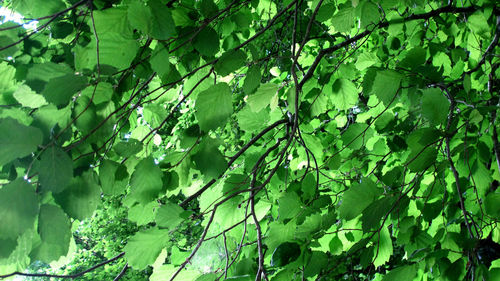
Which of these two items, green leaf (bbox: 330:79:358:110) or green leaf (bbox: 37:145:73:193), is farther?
green leaf (bbox: 330:79:358:110)

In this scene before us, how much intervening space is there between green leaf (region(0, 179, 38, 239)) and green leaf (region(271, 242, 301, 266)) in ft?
1.94

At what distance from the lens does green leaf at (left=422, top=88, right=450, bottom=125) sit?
1.10m

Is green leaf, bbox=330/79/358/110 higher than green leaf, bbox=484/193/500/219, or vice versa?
green leaf, bbox=330/79/358/110

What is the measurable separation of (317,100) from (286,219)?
63 cm

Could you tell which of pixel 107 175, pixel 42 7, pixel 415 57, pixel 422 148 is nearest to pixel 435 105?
pixel 422 148

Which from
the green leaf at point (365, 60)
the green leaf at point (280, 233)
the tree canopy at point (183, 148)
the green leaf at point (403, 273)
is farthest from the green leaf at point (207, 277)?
the green leaf at point (365, 60)

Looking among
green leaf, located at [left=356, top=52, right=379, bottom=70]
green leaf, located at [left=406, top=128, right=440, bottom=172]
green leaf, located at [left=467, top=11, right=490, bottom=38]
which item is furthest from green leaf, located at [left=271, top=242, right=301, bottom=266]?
green leaf, located at [left=467, top=11, right=490, bottom=38]

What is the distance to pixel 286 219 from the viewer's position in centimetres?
134

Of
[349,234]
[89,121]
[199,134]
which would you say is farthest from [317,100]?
[89,121]

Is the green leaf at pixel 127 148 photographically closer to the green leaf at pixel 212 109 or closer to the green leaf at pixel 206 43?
the green leaf at pixel 212 109

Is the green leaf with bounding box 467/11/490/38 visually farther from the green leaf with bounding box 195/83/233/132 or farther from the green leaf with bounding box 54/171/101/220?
the green leaf with bounding box 54/171/101/220

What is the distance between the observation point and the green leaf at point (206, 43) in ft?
4.05

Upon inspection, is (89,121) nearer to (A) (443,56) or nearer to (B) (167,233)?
(B) (167,233)

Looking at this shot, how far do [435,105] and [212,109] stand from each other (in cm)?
63
